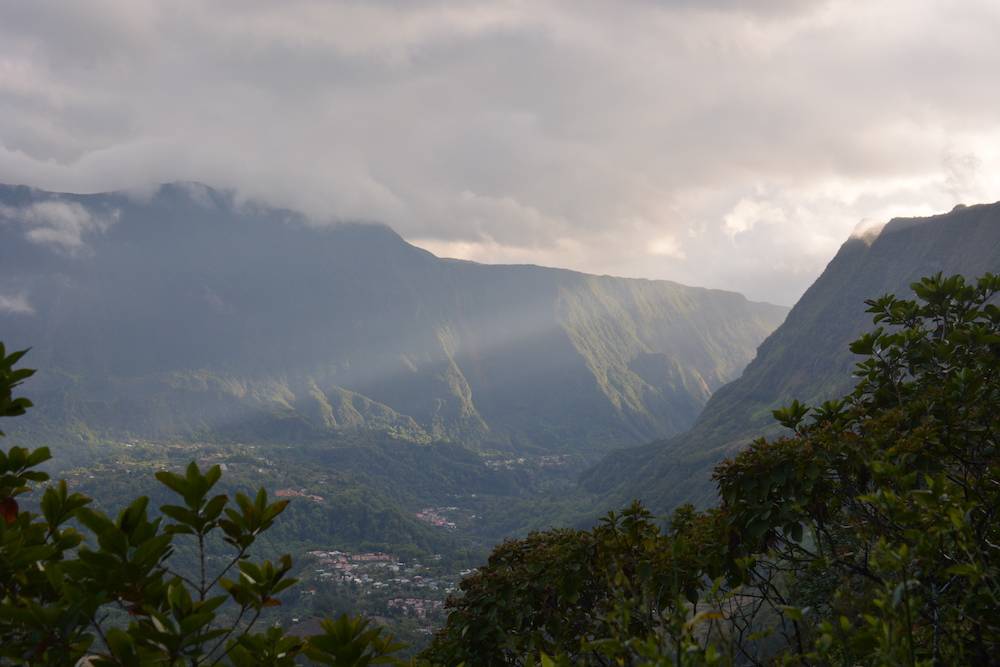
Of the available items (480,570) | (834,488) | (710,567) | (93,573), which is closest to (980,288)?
(834,488)

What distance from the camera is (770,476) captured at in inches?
360

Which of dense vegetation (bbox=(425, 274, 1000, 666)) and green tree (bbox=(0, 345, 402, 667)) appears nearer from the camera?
green tree (bbox=(0, 345, 402, 667))

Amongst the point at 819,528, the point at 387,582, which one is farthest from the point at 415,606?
the point at 819,528

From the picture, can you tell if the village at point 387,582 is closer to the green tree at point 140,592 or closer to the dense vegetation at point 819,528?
the dense vegetation at point 819,528

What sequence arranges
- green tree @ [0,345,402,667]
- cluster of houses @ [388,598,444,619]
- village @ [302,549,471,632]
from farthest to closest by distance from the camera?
village @ [302,549,471,632] → cluster of houses @ [388,598,444,619] → green tree @ [0,345,402,667]

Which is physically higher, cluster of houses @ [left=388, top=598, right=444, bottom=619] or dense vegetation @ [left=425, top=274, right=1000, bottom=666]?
dense vegetation @ [left=425, top=274, right=1000, bottom=666]

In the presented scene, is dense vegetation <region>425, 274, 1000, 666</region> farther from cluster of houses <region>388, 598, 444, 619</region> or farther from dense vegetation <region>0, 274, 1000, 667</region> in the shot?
cluster of houses <region>388, 598, 444, 619</region>

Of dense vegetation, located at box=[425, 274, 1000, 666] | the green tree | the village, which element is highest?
the green tree

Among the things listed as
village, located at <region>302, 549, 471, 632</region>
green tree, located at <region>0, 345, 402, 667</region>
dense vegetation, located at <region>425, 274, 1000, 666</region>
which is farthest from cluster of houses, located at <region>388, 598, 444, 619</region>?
green tree, located at <region>0, 345, 402, 667</region>

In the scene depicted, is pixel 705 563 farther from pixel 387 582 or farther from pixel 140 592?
pixel 387 582

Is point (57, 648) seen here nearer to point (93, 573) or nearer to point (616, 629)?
point (93, 573)

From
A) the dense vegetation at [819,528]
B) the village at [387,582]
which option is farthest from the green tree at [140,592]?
the village at [387,582]

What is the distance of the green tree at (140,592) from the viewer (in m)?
2.94

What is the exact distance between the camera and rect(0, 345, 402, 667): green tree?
2.94 metres
